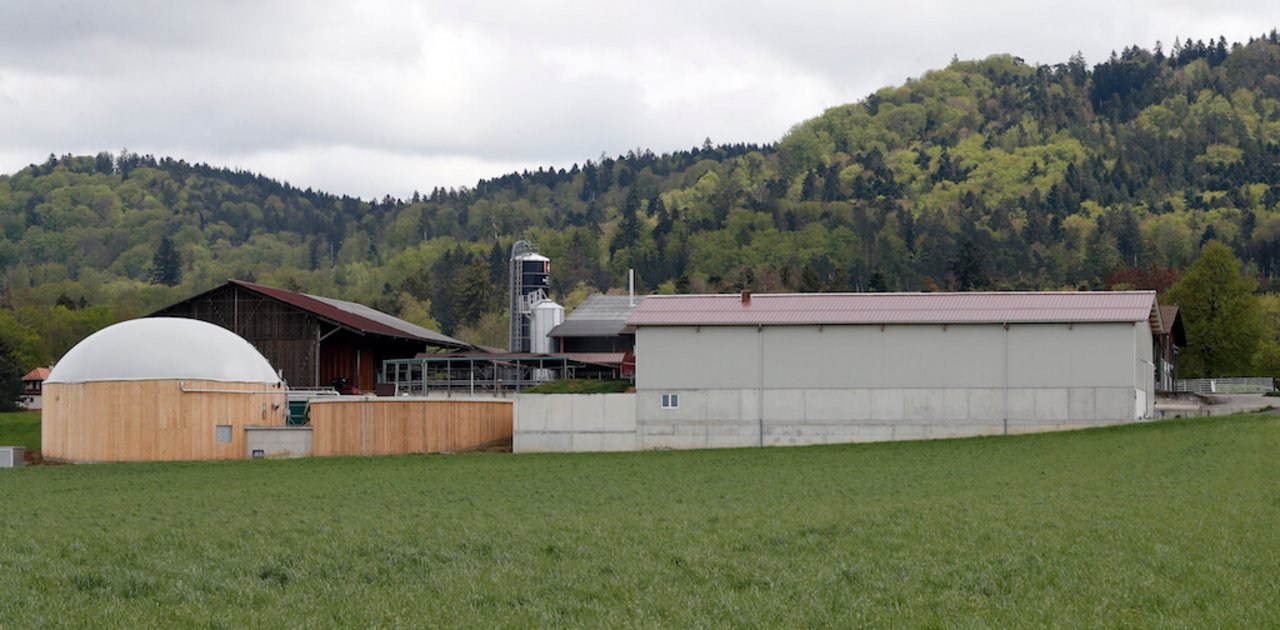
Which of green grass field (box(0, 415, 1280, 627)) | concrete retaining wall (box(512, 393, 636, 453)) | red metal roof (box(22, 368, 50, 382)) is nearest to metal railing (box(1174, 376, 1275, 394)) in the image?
concrete retaining wall (box(512, 393, 636, 453))

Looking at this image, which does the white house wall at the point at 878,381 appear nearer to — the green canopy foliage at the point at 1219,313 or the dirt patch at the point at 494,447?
the dirt patch at the point at 494,447

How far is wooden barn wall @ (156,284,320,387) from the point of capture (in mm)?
72875

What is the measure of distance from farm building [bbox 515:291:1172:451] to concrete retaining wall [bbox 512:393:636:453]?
0.17 ft

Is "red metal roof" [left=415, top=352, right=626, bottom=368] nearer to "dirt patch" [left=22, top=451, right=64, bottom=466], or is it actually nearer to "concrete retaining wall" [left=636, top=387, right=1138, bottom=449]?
"concrete retaining wall" [left=636, top=387, right=1138, bottom=449]

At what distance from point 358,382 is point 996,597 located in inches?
2582

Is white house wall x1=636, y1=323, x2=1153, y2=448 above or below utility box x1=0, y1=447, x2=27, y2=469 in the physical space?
above

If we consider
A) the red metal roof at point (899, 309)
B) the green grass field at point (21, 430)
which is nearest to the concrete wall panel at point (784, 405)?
the red metal roof at point (899, 309)

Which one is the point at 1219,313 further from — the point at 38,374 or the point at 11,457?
the point at 38,374

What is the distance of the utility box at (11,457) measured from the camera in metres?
57.0

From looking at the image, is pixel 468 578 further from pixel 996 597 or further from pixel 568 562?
pixel 996 597

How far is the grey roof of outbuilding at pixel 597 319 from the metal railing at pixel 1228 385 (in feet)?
109

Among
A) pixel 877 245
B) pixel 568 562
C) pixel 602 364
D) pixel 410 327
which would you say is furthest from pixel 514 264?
pixel 877 245

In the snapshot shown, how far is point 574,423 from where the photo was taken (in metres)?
57.0

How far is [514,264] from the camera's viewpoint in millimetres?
102562
